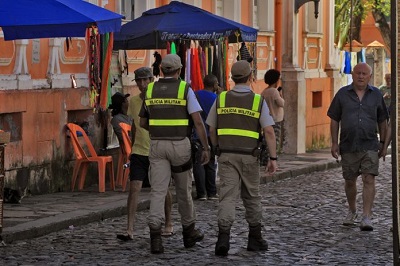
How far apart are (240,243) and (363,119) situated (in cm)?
227

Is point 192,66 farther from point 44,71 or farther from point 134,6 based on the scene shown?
point 44,71

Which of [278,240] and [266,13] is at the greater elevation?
[266,13]

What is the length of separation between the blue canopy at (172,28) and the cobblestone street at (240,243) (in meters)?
2.81

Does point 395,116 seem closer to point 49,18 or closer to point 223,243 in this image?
point 223,243

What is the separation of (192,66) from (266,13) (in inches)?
308

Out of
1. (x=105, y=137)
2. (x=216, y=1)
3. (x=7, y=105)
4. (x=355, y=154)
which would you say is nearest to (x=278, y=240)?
(x=355, y=154)

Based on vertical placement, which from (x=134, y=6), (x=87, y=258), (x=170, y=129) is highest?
(x=134, y=6)

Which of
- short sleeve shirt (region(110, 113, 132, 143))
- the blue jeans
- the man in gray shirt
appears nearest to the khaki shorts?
the man in gray shirt

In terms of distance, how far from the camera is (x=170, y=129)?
1280cm

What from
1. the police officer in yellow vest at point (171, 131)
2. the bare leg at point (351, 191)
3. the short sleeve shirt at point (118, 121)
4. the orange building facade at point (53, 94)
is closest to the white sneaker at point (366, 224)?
the bare leg at point (351, 191)

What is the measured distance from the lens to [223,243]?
12.4 metres

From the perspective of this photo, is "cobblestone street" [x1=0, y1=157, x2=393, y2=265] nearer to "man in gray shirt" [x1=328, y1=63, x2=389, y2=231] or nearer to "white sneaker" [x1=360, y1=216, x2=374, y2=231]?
"white sneaker" [x1=360, y1=216, x2=374, y2=231]

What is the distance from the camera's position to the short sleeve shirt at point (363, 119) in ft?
48.5

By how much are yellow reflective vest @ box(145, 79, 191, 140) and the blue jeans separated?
524 centimetres
